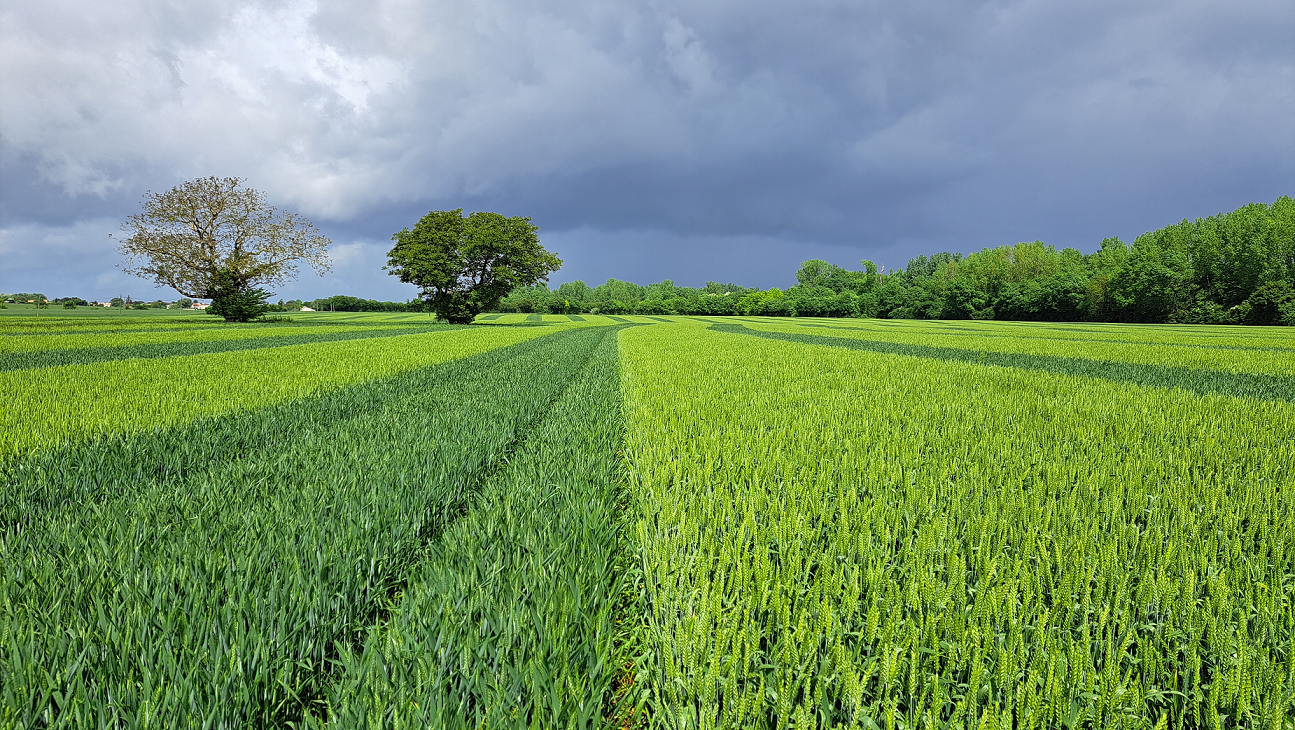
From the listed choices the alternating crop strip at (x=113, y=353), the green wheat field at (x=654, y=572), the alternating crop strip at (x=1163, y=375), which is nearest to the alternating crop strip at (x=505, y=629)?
the green wheat field at (x=654, y=572)

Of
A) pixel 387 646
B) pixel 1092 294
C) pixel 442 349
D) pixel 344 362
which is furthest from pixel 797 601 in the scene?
pixel 1092 294

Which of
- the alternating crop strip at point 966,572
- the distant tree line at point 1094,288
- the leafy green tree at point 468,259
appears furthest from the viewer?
the distant tree line at point 1094,288

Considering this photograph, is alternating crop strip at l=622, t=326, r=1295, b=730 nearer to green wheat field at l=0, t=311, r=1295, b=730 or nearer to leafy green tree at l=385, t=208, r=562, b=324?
green wheat field at l=0, t=311, r=1295, b=730

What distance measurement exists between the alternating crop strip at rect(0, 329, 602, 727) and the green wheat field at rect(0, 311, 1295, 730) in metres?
0.02

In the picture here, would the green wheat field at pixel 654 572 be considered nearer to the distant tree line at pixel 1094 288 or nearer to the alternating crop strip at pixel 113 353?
the alternating crop strip at pixel 113 353

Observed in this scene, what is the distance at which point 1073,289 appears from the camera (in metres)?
69.2

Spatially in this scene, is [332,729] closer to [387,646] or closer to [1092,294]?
[387,646]

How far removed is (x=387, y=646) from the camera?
63.3 inches

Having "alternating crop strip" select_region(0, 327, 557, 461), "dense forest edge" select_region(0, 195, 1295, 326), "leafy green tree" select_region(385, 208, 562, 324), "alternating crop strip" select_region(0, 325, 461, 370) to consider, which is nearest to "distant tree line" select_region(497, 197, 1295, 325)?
"dense forest edge" select_region(0, 195, 1295, 326)

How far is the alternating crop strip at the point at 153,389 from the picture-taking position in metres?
4.86

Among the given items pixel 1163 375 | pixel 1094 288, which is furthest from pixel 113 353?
pixel 1094 288

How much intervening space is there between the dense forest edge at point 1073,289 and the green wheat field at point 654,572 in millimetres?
45587

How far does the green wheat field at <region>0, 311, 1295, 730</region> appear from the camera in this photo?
4.55ft

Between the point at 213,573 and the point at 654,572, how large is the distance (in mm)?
1889
